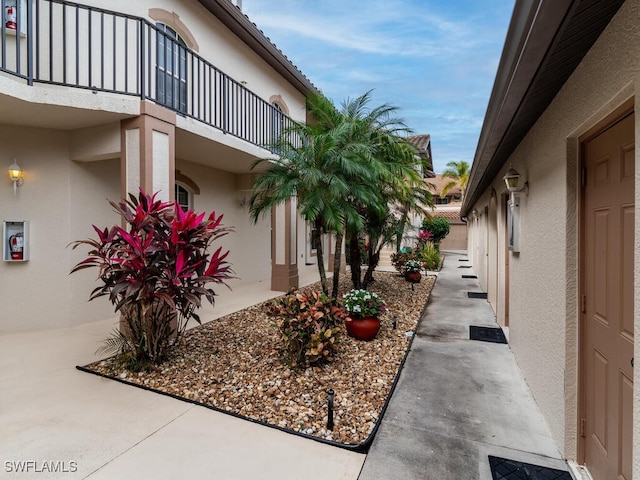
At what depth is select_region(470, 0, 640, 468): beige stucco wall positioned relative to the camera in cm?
187

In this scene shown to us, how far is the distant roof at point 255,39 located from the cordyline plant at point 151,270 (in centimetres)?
592

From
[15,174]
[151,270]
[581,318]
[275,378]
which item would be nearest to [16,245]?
[15,174]

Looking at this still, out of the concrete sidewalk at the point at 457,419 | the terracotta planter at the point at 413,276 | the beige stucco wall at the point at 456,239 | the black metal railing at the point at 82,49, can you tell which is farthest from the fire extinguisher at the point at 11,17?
the beige stucco wall at the point at 456,239

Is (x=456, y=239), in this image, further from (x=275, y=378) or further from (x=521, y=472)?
(x=521, y=472)

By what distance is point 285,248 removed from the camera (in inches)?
369

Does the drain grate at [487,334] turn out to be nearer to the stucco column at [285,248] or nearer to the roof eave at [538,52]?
the roof eave at [538,52]

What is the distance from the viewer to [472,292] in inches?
385

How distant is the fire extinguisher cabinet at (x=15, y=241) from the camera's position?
17.7 feet

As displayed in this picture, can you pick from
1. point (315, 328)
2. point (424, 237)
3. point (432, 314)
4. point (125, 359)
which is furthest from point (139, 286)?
point (424, 237)

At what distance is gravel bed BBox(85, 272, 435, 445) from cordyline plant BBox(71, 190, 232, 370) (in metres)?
0.46

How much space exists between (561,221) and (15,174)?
7674 mm

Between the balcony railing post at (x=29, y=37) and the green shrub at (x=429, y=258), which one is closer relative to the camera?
the balcony railing post at (x=29, y=37)

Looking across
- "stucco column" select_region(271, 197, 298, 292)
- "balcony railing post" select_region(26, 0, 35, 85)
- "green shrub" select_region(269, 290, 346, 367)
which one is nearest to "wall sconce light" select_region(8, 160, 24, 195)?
"balcony railing post" select_region(26, 0, 35, 85)

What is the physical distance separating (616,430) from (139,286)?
14.9 ft
